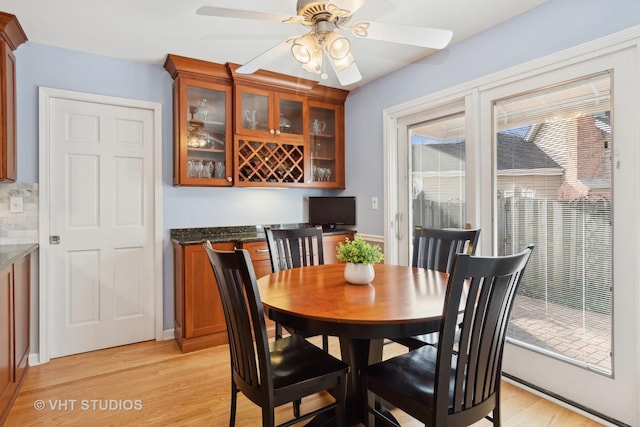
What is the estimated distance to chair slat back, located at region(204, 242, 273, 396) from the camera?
1.35 metres

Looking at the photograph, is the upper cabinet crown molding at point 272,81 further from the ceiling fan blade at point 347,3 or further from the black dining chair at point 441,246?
the black dining chair at point 441,246

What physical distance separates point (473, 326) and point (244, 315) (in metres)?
0.85

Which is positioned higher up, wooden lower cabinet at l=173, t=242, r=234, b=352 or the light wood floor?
wooden lower cabinet at l=173, t=242, r=234, b=352

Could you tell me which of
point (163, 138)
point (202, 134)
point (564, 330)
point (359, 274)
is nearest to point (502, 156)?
point (564, 330)

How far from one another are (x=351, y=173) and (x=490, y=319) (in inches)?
111

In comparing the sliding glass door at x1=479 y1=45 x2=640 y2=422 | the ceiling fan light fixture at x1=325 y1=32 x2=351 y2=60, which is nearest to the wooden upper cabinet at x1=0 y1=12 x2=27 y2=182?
the ceiling fan light fixture at x1=325 y1=32 x2=351 y2=60

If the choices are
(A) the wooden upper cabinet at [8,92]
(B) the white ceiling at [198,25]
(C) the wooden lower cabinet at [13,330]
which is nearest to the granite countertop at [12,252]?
(C) the wooden lower cabinet at [13,330]

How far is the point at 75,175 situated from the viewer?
2.94 metres

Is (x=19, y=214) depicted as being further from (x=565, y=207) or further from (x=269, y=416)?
(x=565, y=207)

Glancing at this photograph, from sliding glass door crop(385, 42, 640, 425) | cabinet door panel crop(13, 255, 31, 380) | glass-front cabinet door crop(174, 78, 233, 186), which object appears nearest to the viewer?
sliding glass door crop(385, 42, 640, 425)

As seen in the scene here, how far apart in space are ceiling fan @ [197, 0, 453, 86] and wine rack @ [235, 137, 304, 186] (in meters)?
1.50

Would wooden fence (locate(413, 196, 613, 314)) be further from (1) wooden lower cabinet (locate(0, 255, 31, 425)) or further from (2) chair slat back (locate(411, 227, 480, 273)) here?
(1) wooden lower cabinet (locate(0, 255, 31, 425))

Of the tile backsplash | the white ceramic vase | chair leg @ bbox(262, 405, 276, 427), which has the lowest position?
chair leg @ bbox(262, 405, 276, 427)

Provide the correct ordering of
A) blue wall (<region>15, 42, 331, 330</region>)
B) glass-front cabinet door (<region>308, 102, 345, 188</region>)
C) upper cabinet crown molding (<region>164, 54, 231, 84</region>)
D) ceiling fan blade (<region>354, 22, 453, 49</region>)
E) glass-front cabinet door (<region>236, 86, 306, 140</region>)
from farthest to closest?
1. glass-front cabinet door (<region>308, 102, 345, 188</region>)
2. glass-front cabinet door (<region>236, 86, 306, 140</region>)
3. upper cabinet crown molding (<region>164, 54, 231, 84</region>)
4. blue wall (<region>15, 42, 331, 330</region>)
5. ceiling fan blade (<region>354, 22, 453, 49</region>)
